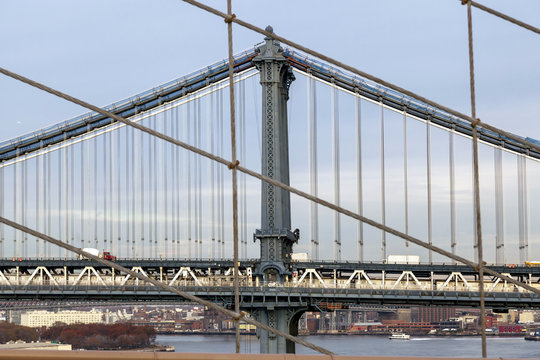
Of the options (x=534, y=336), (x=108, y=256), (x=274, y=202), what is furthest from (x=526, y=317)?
(x=274, y=202)

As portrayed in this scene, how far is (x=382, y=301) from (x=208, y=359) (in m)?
51.5

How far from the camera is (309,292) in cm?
5797

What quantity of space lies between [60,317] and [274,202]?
80.5 metres

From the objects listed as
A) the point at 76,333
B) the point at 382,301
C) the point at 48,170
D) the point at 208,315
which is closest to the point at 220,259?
the point at 382,301

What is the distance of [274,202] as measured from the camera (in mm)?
55656

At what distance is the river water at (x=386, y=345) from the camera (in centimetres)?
10231

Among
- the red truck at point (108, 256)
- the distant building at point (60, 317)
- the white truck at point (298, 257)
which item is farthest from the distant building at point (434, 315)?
the red truck at point (108, 256)

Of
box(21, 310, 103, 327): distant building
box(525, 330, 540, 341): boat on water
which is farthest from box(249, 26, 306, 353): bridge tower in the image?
box(525, 330, 540, 341): boat on water

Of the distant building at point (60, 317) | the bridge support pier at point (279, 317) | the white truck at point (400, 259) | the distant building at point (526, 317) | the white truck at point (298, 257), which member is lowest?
the distant building at point (526, 317)

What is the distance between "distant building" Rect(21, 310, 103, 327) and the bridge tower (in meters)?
69.8

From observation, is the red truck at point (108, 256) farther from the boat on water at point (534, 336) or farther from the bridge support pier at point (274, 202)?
the boat on water at point (534, 336)

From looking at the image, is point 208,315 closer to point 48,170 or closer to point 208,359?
point 48,170

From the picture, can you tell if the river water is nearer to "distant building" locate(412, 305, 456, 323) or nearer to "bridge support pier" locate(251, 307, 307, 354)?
"distant building" locate(412, 305, 456, 323)

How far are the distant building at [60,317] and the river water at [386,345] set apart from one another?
10205mm
